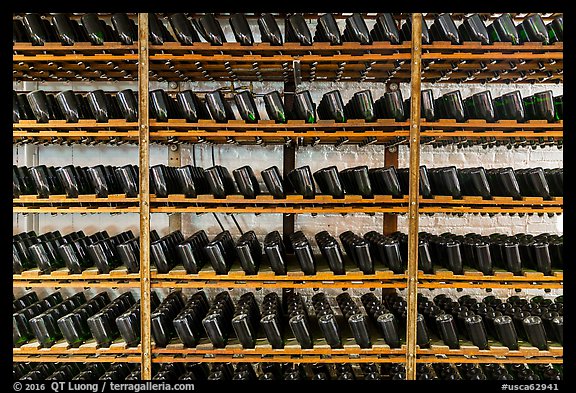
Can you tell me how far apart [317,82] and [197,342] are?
2066mm

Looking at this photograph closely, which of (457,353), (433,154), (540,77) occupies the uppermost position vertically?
(540,77)

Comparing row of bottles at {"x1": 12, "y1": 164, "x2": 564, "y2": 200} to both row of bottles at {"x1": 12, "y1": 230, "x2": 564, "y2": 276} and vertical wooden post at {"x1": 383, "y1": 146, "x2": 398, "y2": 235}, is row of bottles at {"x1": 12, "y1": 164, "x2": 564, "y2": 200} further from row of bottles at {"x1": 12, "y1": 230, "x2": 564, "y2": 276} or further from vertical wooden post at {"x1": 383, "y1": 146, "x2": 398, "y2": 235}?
vertical wooden post at {"x1": 383, "y1": 146, "x2": 398, "y2": 235}

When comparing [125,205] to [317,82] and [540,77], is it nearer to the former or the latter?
[317,82]

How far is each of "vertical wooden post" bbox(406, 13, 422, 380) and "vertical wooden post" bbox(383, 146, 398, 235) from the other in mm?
656

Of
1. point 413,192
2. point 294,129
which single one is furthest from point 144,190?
point 413,192

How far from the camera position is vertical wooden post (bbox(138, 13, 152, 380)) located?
244 centimetres

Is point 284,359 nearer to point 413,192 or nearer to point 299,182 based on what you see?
point 299,182

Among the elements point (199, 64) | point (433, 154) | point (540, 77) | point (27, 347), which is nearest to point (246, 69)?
point (199, 64)

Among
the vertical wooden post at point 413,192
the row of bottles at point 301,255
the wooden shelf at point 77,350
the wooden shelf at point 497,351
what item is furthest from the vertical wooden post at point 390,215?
the wooden shelf at point 77,350

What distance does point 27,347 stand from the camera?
8.23ft

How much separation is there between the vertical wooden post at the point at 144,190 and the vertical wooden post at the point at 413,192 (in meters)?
1.59

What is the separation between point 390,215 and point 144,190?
1806 millimetres

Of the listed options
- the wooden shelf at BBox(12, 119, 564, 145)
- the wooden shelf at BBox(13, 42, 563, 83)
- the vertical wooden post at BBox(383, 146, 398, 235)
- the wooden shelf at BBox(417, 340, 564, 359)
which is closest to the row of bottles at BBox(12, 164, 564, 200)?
the wooden shelf at BBox(12, 119, 564, 145)

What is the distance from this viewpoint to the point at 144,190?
248 cm
